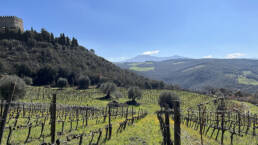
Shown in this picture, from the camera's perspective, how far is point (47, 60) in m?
90.1

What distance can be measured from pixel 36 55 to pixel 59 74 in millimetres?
17724

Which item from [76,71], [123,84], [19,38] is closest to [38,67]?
[76,71]

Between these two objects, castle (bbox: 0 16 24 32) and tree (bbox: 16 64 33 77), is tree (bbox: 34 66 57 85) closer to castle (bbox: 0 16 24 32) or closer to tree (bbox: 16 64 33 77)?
tree (bbox: 16 64 33 77)

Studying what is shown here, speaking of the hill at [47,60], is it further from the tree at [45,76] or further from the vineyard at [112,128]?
the vineyard at [112,128]

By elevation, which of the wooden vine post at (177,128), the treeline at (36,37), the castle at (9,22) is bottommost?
the wooden vine post at (177,128)

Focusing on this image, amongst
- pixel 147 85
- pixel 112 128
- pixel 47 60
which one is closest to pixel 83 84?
pixel 47 60

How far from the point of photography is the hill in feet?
255

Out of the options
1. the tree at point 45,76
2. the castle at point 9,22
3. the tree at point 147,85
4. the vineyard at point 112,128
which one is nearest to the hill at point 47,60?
the tree at point 45,76

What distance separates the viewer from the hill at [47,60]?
7781cm

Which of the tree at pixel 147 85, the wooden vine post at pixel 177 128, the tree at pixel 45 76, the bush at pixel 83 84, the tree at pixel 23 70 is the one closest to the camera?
the wooden vine post at pixel 177 128

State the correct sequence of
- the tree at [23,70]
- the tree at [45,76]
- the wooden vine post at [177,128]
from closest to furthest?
the wooden vine post at [177,128], the tree at [23,70], the tree at [45,76]

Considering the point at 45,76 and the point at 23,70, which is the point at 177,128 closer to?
the point at 45,76

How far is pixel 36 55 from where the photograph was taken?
88938 mm

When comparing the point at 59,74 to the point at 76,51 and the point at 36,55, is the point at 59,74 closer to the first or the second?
the point at 36,55
